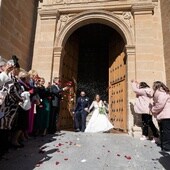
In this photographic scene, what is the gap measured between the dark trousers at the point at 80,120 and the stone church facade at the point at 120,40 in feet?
1.99

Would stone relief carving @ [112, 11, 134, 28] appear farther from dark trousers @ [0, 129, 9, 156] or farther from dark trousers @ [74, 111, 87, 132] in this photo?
dark trousers @ [0, 129, 9, 156]

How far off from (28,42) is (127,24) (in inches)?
147

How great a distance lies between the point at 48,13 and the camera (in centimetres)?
786

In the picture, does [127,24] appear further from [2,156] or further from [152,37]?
[2,156]

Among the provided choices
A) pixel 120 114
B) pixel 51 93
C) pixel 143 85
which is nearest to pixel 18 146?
pixel 51 93

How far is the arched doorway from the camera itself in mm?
7898

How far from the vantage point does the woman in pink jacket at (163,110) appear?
3.85 meters

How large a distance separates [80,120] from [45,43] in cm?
310

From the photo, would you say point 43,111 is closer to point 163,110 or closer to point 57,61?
point 57,61

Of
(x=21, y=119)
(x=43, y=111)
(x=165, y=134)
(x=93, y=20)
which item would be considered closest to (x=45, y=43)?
(x=93, y=20)

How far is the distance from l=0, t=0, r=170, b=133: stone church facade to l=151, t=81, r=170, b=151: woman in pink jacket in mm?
2304

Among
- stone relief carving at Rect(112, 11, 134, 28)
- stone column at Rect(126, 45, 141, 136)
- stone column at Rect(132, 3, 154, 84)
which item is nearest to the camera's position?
stone column at Rect(126, 45, 141, 136)

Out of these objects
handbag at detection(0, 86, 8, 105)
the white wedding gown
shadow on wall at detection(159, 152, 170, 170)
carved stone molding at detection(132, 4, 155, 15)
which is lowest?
shadow on wall at detection(159, 152, 170, 170)

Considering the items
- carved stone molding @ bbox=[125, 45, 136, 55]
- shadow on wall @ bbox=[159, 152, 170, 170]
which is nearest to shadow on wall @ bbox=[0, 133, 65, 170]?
shadow on wall @ bbox=[159, 152, 170, 170]
